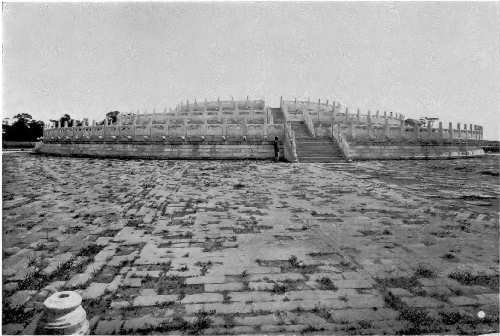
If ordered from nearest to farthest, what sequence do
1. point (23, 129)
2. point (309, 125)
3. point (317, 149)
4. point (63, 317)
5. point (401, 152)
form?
1. point (63, 317)
2. point (317, 149)
3. point (401, 152)
4. point (309, 125)
5. point (23, 129)

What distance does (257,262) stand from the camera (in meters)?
4.94

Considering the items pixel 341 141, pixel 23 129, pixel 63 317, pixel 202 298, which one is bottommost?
pixel 202 298

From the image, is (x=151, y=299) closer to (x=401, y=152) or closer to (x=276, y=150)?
(x=276, y=150)

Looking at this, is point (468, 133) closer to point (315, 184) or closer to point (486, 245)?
point (315, 184)

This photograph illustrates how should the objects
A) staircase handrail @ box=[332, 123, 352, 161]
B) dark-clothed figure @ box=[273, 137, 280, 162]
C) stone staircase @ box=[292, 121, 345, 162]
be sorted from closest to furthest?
1. stone staircase @ box=[292, 121, 345, 162]
2. staircase handrail @ box=[332, 123, 352, 161]
3. dark-clothed figure @ box=[273, 137, 280, 162]

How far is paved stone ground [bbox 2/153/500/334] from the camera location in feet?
11.4

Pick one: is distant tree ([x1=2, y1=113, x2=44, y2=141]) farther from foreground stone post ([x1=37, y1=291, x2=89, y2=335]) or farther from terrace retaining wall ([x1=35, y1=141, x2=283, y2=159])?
foreground stone post ([x1=37, y1=291, x2=89, y2=335])

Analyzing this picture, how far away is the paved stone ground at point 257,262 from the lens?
348 cm

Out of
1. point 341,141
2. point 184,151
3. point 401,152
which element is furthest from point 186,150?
point 401,152

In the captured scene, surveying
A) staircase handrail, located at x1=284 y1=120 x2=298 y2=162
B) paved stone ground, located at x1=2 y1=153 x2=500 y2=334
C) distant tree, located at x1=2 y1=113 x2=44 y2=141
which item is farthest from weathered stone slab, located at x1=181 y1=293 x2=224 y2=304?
distant tree, located at x1=2 y1=113 x2=44 y2=141

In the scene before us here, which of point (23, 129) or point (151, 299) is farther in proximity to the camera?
point (23, 129)

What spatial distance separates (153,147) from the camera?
82.2 ft

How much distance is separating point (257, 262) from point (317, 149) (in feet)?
62.1

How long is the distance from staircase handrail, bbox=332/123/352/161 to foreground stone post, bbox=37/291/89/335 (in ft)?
66.4
